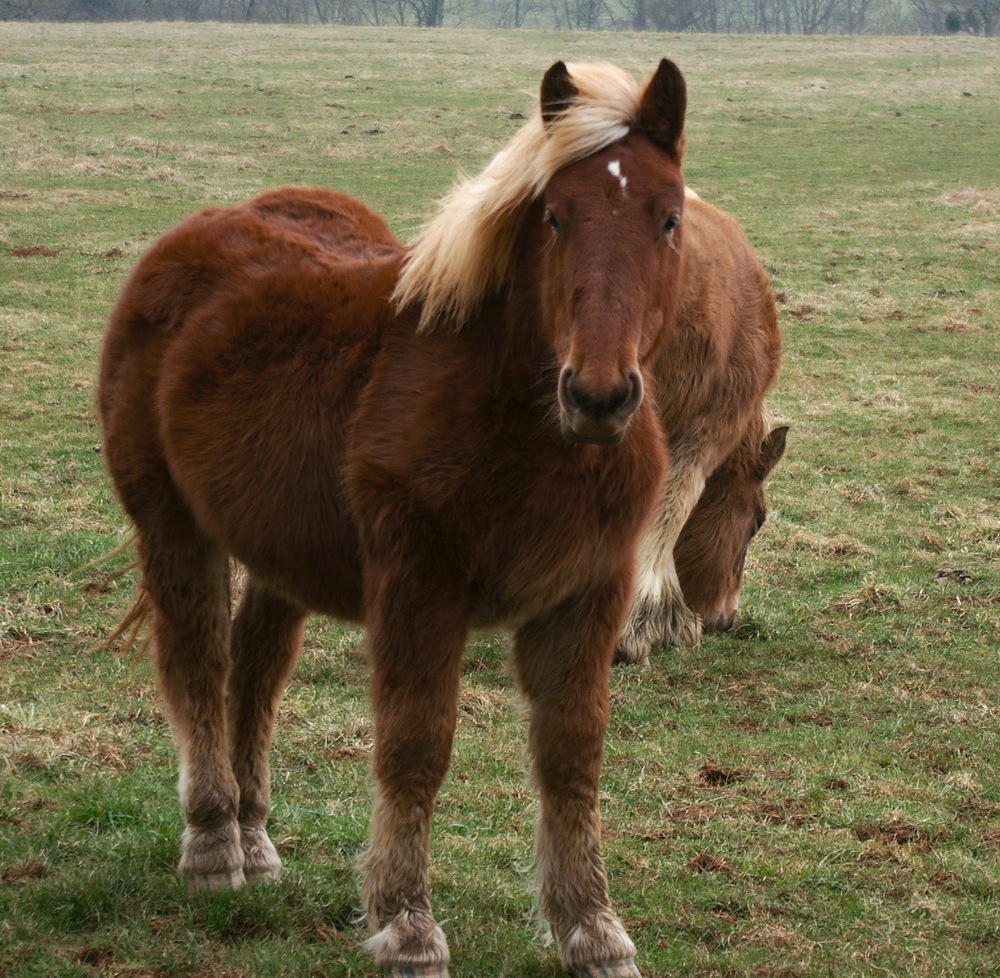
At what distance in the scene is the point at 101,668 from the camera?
536 centimetres

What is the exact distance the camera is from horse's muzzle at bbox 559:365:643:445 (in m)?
2.53

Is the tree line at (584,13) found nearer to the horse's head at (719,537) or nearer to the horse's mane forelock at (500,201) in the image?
the horse's head at (719,537)

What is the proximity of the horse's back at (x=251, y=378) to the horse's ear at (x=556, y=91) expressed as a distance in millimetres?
697

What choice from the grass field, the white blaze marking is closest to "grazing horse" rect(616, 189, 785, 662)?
the grass field

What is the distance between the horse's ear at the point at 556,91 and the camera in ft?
9.51

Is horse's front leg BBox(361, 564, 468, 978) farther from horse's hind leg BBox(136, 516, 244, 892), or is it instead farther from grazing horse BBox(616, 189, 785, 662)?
grazing horse BBox(616, 189, 785, 662)

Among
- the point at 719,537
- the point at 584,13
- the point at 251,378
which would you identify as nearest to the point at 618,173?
the point at 251,378

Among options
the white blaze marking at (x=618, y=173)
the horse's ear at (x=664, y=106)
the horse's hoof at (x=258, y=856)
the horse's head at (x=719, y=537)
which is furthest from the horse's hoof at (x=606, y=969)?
the horse's head at (x=719, y=537)

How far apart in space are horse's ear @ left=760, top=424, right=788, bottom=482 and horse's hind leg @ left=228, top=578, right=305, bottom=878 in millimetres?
3149

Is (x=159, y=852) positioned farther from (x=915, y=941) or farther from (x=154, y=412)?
(x=915, y=941)

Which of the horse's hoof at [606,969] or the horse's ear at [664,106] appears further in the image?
the horse's hoof at [606,969]

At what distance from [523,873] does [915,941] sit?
3.90ft

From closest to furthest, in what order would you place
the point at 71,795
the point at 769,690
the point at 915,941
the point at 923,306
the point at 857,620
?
the point at 915,941 → the point at 71,795 → the point at 769,690 → the point at 857,620 → the point at 923,306

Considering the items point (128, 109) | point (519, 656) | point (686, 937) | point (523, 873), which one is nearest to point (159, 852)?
point (523, 873)
